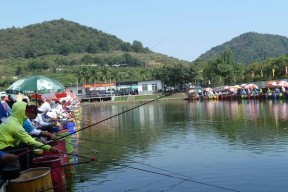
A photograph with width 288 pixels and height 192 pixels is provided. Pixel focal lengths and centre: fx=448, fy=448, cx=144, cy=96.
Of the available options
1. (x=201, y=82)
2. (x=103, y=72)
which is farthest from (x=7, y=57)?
(x=201, y=82)

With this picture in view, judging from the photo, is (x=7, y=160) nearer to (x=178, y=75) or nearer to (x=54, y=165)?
(x=54, y=165)

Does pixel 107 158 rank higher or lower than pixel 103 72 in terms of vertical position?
lower

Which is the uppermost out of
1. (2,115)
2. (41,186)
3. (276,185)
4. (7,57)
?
(7,57)

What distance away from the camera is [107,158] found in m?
16.9

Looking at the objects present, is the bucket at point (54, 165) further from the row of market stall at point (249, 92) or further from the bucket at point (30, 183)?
the row of market stall at point (249, 92)

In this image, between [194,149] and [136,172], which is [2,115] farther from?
[194,149]

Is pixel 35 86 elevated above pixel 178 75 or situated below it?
below

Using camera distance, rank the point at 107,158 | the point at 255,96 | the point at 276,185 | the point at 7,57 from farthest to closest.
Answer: the point at 7,57 < the point at 255,96 < the point at 107,158 < the point at 276,185

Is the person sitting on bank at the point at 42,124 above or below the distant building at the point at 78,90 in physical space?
below

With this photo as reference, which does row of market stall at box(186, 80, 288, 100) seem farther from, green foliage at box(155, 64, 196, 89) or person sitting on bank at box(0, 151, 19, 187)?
person sitting on bank at box(0, 151, 19, 187)

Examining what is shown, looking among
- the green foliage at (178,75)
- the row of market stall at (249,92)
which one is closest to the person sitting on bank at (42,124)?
the row of market stall at (249,92)

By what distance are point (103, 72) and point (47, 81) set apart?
4051 inches

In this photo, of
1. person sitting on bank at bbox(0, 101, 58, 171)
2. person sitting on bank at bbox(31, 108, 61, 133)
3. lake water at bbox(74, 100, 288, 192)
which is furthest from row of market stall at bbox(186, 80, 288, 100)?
person sitting on bank at bbox(0, 101, 58, 171)

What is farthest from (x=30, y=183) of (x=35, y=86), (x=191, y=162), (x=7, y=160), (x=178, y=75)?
(x=178, y=75)
